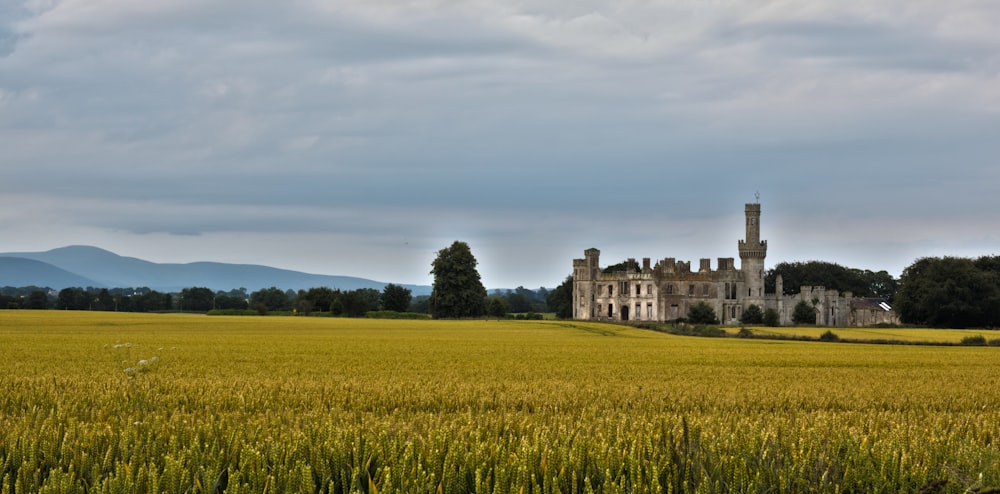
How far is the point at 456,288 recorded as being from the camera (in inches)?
4786

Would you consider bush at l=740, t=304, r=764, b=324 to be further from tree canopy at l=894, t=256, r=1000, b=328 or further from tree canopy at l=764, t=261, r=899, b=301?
tree canopy at l=764, t=261, r=899, b=301

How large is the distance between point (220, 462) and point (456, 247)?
→ 117 meters

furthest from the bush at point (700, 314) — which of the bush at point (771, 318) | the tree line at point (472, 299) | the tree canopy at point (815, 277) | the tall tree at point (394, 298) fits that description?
the tree canopy at point (815, 277)

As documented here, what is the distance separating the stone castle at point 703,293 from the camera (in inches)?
5236

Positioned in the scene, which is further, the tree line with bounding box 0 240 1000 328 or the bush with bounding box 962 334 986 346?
the tree line with bounding box 0 240 1000 328

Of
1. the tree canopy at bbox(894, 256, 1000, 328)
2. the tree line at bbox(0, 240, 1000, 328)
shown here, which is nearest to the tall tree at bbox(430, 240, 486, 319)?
the tree line at bbox(0, 240, 1000, 328)

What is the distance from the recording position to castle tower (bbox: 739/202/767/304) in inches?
5285

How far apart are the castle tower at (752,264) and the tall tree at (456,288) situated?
4114cm

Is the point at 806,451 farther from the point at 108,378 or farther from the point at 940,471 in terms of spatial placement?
the point at 108,378

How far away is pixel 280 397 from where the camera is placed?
15.3 metres

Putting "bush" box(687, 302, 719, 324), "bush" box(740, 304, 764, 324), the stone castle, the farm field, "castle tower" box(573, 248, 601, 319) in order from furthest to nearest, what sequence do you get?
1. "castle tower" box(573, 248, 601, 319)
2. the stone castle
3. "bush" box(740, 304, 764, 324)
4. "bush" box(687, 302, 719, 324)
5. the farm field

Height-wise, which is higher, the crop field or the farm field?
the farm field

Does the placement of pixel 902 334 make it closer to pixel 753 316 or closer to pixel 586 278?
pixel 753 316

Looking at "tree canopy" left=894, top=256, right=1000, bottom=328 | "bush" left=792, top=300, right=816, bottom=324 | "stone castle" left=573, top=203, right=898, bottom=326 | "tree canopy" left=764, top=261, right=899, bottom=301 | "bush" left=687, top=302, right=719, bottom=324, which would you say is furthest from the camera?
"tree canopy" left=764, top=261, right=899, bottom=301
